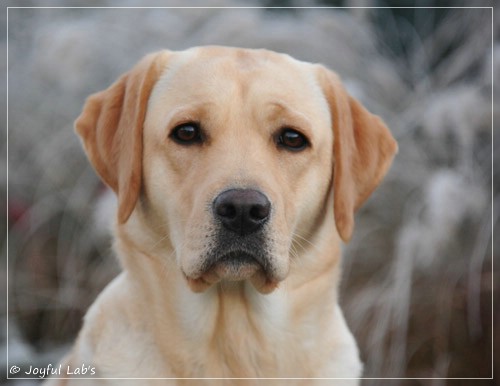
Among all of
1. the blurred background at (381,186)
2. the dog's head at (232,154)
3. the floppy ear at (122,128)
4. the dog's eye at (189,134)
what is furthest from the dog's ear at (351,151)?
the blurred background at (381,186)

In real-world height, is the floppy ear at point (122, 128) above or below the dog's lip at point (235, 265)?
above

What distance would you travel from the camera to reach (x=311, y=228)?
294 centimetres

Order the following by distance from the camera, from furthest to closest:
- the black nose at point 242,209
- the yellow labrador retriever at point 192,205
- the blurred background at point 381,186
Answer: the blurred background at point 381,186
the yellow labrador retriever at point 192,205
the black nose at point 242,209

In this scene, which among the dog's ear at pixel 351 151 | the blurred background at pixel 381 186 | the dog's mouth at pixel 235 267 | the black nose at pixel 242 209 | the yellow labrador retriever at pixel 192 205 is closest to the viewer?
the black nose at pixel 242 209

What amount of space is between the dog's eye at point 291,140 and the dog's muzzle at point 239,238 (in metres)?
0.40

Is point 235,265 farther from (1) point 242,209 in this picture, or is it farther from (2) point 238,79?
(2) point 238,79

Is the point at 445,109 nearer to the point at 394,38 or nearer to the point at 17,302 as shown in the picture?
the point at 394,38

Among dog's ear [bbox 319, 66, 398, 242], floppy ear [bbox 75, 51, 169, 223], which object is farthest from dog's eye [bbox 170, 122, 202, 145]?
dog's ear [bbox 319, 66, 398, 242]

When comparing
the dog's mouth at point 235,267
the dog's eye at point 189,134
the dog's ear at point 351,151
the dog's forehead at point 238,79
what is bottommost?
the dog's mouth at point 235,267

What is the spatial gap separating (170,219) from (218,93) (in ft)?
1.66

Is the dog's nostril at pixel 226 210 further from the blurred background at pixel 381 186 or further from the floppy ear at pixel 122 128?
the blurred background at pixel 381 186

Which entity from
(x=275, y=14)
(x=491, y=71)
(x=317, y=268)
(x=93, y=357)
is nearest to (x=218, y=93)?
(x=317, y=268)

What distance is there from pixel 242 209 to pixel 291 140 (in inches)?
19.7

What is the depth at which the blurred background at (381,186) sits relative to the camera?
463 cm
